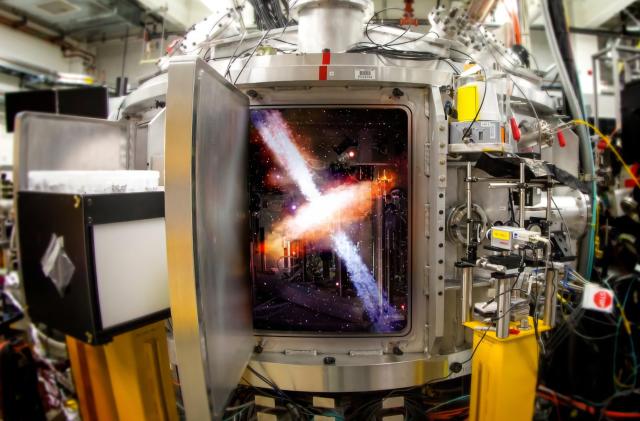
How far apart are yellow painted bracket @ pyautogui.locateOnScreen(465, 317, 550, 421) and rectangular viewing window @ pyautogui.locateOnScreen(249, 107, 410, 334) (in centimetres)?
58

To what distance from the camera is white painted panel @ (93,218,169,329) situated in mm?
1283

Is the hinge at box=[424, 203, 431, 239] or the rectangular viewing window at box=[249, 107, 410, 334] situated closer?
the hinge at box=[424, 203, 431, 239]

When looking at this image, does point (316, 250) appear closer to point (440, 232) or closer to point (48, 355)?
point (440, 232)

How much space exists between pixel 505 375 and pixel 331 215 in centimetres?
120

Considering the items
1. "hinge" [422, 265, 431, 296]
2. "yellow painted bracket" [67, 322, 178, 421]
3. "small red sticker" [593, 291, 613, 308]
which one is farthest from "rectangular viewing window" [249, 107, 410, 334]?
"small red sticker" [593, 291, 613, 308]

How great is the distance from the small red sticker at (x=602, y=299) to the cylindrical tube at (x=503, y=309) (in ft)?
1.33

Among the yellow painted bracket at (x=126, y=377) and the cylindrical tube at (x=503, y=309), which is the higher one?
the cylindrical tube at (x=503, y=309)

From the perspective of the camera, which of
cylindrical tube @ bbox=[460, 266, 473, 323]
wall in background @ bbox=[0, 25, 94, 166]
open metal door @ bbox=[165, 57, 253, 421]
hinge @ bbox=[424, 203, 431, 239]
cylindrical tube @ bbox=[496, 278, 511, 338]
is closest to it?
open metal door @ bbox=[165, 57, 253, 421]

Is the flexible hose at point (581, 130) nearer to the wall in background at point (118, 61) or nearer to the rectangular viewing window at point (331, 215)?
the rectangular viewing window at point (331, 215)

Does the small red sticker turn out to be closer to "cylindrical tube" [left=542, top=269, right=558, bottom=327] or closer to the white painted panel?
"cylindrical tube" [left=542, top=269, right=558, bottom=327]

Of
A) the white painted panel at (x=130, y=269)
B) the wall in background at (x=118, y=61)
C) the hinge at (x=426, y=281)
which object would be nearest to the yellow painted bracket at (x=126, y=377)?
the white painted panel at (x=130, y=269)

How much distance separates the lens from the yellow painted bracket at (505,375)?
1451 mm

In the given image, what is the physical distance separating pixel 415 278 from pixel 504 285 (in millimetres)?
436

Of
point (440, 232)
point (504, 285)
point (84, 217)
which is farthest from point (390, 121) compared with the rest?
Answer: point (84, 217)
